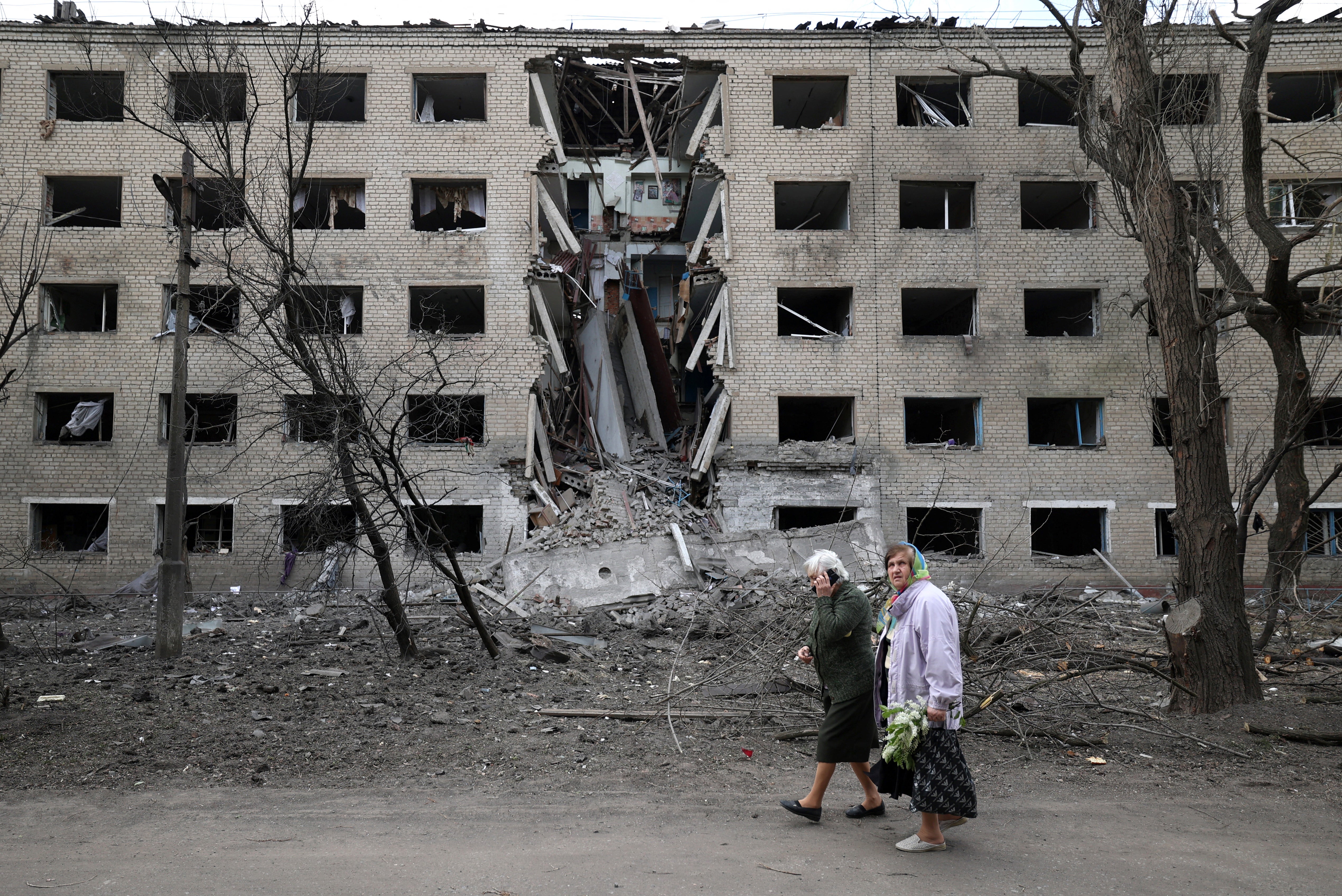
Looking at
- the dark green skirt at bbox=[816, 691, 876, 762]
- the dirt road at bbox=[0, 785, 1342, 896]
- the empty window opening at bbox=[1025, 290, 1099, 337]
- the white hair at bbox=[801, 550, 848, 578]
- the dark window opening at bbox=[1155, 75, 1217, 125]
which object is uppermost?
the dark window opening at bbox=[1155, 75, 1217, 125]

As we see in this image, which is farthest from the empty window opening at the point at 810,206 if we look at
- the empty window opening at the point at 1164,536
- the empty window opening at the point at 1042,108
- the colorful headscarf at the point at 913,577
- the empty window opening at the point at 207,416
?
the colorful headscarf at the point at 913,577

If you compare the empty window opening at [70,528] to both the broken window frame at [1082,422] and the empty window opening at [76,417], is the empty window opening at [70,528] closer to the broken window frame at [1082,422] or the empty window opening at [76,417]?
the empty window opening at [76,417]

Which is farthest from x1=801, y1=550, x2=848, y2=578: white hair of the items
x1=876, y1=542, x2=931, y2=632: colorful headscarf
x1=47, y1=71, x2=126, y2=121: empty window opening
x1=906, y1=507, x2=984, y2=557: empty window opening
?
x1=47, y1=71, x2=126, y2=121: empty window opening

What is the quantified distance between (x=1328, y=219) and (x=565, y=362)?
15.6 metres

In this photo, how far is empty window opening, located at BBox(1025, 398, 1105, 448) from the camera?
1875 centimetres

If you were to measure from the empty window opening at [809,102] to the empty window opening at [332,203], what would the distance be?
1045cm

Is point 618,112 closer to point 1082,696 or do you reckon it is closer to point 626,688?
point 626,688

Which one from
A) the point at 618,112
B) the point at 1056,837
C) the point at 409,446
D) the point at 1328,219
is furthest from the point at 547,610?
the point at 618,112

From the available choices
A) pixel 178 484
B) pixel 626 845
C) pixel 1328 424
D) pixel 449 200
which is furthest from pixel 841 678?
pixel 1328 424

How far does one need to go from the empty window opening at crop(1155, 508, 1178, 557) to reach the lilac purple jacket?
16696 mm

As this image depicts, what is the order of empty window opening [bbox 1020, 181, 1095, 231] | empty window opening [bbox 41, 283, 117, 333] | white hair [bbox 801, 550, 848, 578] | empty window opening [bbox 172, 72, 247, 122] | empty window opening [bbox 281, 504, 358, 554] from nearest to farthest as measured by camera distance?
white hair [bbox 801, 550, 848, 578] → empty window opening [bbox 281, 504, 358, 554] → empty window opening [bbox 172, 72, 247, 122] → empty window opening [bbox 41, 283, 117, 333] → empty window opening [bbox 1020, 181, 1095, 231]

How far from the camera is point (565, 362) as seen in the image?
788 inches

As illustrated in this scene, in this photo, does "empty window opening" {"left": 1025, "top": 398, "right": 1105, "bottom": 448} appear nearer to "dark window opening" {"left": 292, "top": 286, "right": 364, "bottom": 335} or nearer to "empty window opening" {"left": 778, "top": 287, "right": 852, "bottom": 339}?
"empty window opening" {"left": 778, "top": 287, "right": 852, "bottom": 339}

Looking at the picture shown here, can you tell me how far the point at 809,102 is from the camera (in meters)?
21.1
